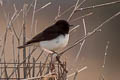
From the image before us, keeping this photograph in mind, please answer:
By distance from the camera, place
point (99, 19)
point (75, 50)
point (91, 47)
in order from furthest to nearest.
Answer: point (99, 19) < point (91, 47) < point (75, 50)

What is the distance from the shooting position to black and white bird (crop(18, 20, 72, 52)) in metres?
1.54

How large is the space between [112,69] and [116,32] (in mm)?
461

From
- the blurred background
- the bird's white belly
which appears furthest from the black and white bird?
the blurred background

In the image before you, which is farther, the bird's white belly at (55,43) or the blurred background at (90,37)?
the blurred background at (90,37)

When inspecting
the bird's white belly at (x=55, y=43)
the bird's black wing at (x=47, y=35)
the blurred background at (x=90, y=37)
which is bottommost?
the blurred background at (x=90, y=37)

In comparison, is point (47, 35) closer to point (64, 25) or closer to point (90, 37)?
point (64, 25)

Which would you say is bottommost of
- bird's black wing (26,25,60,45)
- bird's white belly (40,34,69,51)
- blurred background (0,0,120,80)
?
blurred background (0,0,120,80)

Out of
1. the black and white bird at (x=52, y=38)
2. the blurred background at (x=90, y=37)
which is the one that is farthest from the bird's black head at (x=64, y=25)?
the blurred background at (x=90, y=37)

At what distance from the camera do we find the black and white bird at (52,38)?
1.54m

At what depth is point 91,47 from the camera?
2.98 meters

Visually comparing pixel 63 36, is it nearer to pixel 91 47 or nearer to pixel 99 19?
pixel 91 47

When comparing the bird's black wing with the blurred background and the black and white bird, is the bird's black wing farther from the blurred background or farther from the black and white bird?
the blurred background

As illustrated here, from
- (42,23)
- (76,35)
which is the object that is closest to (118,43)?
(76,35)

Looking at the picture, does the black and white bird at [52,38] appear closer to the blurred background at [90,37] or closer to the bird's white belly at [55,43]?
the bird's white belly at [55,43]
